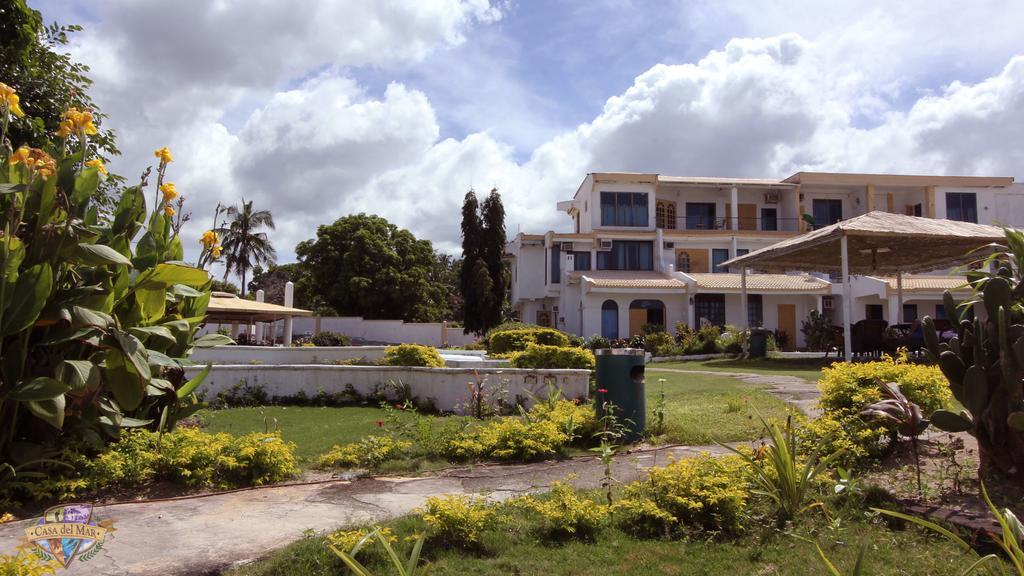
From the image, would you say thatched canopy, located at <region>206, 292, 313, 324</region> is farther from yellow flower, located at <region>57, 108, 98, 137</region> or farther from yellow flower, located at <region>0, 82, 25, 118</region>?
yellow flower, located at <region>0, 82, 25, 118</region>

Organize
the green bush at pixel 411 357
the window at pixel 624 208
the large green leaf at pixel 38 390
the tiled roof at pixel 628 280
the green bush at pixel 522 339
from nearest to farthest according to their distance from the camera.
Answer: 1. the large green leaf at pixel 38 390
2. the green bush at pixel 411 357
3. the green bush at pixel 522 339
4. the tiled roof at pixel 628 280
5. the window at pixel 624 208

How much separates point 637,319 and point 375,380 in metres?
21.7

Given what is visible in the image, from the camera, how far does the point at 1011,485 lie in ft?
15.0

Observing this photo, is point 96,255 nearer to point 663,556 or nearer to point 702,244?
point 663,556

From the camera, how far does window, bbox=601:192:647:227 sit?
114ft

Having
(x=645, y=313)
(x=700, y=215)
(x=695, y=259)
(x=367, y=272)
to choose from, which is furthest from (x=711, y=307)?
(x=367, y=272)

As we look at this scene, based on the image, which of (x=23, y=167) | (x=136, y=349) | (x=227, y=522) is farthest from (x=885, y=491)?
(x=23, y=167)

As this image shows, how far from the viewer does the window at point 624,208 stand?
34875 millimetres

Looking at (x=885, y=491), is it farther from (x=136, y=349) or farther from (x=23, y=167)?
(x=23, y=167)

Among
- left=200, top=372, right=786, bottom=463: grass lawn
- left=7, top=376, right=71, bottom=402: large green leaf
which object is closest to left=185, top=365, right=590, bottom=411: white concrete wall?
left=200, top=372, right=786, bottom=463: grass lawn

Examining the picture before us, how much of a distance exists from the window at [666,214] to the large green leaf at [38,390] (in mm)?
33332

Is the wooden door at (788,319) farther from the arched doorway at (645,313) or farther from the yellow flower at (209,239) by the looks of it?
the yellow flower at (209,239)

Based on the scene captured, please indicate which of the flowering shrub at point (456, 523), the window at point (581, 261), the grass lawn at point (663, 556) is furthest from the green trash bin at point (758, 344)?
the flowering shrub at point (456, 523)

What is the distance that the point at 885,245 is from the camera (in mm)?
18906
